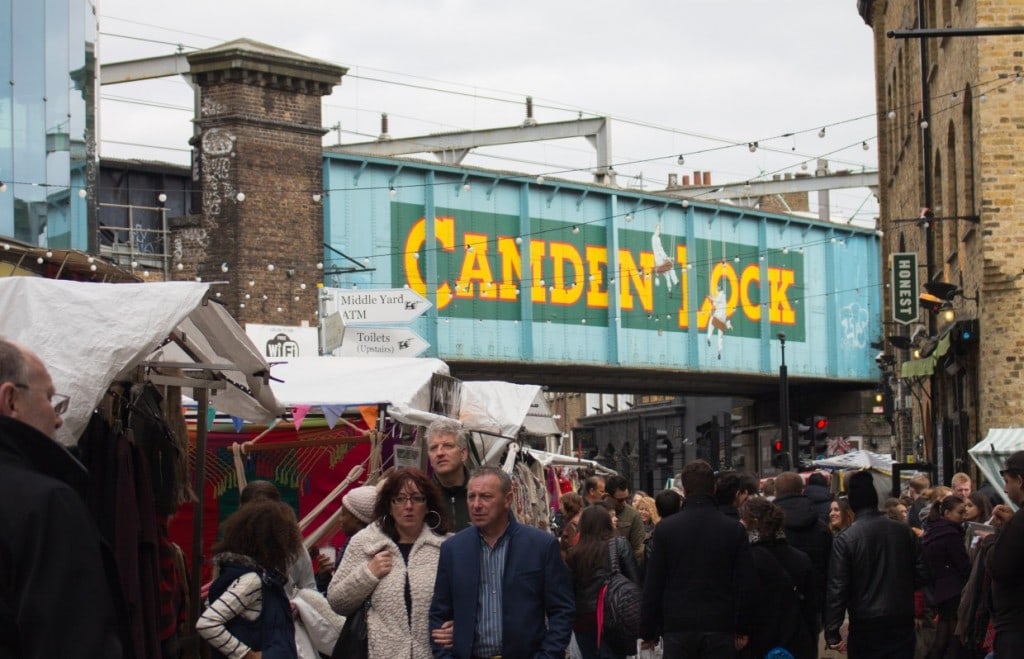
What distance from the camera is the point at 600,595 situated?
10.1m

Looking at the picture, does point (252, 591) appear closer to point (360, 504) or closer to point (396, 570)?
point (396, 570)

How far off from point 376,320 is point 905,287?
45.0ft

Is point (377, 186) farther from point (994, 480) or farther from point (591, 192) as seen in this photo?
point (994, 480)

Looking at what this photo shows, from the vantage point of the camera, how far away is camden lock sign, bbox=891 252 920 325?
29.1 metres

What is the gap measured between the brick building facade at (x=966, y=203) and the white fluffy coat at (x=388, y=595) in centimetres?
1189

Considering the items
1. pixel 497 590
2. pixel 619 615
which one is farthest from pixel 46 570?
pixel 619 615

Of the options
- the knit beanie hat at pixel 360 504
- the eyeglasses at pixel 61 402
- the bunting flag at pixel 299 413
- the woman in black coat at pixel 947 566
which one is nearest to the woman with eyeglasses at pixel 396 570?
the knit beanie hat at pixel 360 504

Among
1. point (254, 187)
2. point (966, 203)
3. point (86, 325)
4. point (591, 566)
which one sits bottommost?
point (591, 566)

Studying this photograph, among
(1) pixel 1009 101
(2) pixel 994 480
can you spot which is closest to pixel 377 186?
(1) pixel 1009 101

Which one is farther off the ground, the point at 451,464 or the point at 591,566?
the point at 451,464

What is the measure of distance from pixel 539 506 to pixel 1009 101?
986 centimetres

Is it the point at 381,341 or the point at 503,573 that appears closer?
the point at 503,573

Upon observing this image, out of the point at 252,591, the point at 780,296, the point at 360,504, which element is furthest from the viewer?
the point at 780,296

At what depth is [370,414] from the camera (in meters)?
12.3
